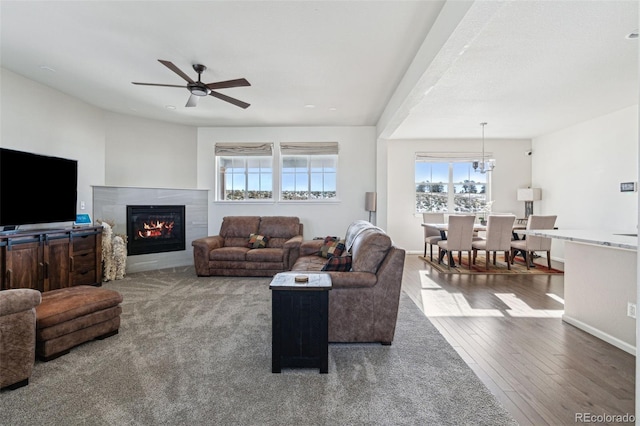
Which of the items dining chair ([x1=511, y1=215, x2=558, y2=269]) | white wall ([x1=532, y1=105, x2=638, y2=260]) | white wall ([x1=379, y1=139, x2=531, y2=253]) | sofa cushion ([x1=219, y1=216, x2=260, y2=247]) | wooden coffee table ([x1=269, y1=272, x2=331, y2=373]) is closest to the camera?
wooden coffee table ([x1=269, y1=272, x2=331, y2=373])

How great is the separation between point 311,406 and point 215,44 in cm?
337

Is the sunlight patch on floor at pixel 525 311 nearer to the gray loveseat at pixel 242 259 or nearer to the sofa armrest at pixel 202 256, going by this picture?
the gray loveseat at pixel 242 259

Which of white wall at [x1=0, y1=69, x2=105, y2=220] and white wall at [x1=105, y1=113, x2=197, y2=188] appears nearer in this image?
white wall at [x1=0, y1=69, x2=105, y2=220]

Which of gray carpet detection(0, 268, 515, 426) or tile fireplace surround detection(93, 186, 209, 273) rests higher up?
tile fireplace surround detection(93, 186, 209, 273)

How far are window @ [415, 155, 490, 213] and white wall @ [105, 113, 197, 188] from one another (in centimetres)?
531

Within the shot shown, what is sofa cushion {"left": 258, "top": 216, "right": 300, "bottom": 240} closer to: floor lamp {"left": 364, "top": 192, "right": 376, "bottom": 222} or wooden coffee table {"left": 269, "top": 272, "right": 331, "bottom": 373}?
floor lamp {"left": 364, "top": 192, "right": 376, "bottom": 222}

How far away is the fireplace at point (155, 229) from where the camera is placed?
5.20m

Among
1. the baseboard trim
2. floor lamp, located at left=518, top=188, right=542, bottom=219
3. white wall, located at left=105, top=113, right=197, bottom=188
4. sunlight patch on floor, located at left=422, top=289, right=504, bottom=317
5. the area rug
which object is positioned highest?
white wall, located at left=105, top=113, right=197, bottom=188

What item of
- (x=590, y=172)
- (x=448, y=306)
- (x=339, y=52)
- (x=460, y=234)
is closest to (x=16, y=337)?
(x=339, y=52)

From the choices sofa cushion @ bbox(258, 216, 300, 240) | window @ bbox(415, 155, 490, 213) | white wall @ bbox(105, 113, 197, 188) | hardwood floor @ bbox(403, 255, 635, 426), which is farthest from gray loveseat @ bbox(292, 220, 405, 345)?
window @ bbox(415, 155, 490, 213)

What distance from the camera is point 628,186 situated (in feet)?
15.9

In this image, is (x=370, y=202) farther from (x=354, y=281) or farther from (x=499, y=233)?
(x=354, y=281)

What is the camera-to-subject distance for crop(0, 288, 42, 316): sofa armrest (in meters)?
1.85

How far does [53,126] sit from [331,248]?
4345 millimetres
